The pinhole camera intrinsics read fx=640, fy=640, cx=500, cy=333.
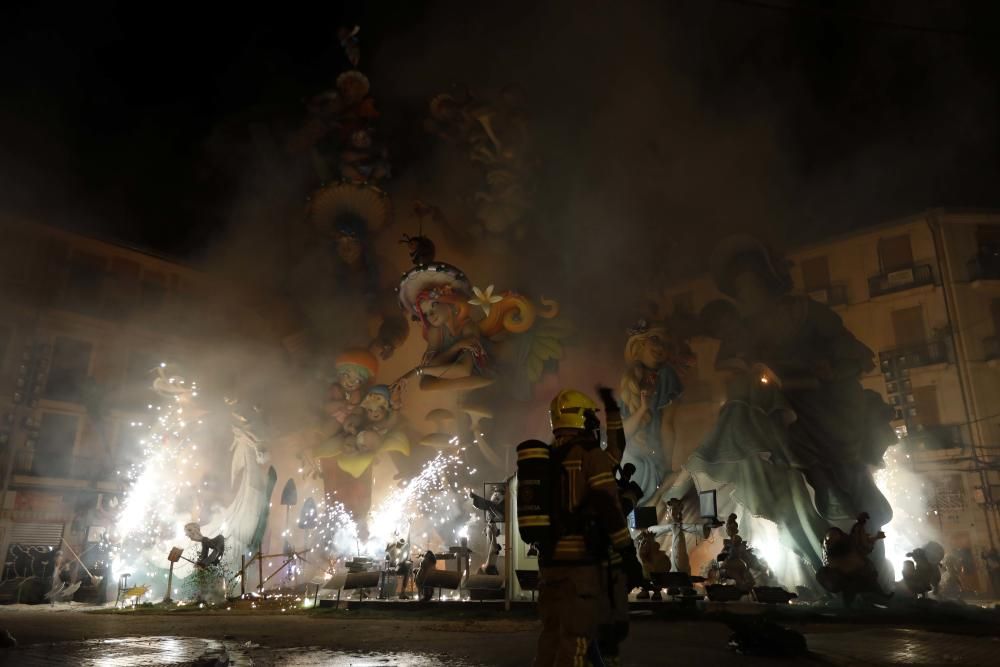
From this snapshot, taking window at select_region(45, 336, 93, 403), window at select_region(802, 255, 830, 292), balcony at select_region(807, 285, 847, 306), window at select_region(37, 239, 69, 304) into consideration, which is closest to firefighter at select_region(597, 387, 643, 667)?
balcony at select_region(807, 285, 847, 306)

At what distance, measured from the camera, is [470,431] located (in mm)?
19406

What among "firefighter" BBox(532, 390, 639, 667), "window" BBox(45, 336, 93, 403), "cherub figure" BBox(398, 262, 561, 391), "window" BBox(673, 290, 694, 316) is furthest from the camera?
"window" BBox(45, 336, 93, 403)

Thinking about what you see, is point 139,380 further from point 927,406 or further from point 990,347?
point 990,347

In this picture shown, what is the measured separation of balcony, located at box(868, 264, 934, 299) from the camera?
20719mm

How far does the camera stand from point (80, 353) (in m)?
23.7

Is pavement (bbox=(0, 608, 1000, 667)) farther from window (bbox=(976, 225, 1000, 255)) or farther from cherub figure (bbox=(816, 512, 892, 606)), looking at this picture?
window (bbox=(976, 225, 1000, 255))

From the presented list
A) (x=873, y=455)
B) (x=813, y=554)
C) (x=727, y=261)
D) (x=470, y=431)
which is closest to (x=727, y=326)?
Answer: (x=727, y=261)

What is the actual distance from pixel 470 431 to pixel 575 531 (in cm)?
1587

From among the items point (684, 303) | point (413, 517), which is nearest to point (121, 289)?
point (413, 517)

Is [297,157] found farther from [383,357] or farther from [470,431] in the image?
[470,431]

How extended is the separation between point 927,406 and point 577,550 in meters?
20.9

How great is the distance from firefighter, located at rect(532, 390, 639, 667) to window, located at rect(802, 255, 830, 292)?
2163 cm

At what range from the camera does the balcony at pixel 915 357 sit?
19.9m

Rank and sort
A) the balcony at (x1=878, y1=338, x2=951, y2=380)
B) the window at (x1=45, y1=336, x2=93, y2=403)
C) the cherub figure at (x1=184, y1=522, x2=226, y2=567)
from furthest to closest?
the window at (x1=45, y1=336, x2=93, y2=403) → the balcony at (x1=878, y1=338, x2=951, y2=380) → the cherub figure at (x1=184, y1=522, x2=226, y2=567)
